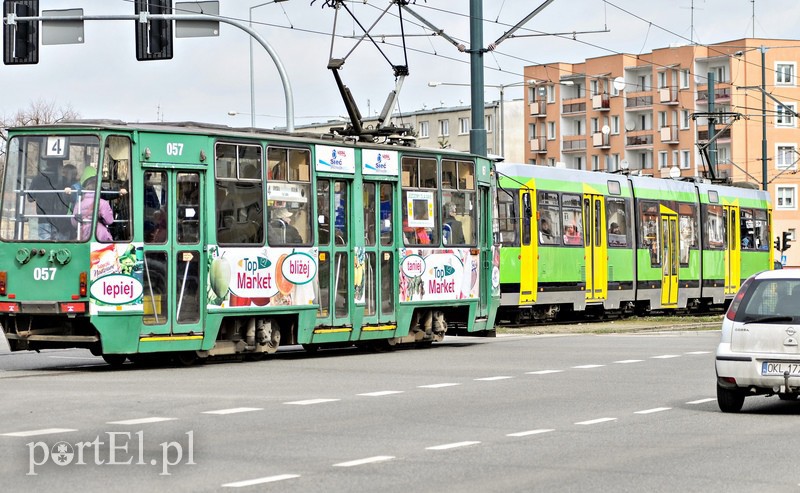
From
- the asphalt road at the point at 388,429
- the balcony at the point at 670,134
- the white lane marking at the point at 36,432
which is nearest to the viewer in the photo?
the asphalt road at the point at 388,429

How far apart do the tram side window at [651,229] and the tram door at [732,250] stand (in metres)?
5.52

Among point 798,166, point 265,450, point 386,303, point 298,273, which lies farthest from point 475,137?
point 798,166

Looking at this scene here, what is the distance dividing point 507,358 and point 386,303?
90.1 inches

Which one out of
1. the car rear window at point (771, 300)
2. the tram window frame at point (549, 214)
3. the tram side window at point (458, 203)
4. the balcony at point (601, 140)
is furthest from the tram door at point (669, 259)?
the balcony at point (601, 140)

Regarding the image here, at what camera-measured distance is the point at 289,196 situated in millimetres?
21844

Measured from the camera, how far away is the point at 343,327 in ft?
75.3

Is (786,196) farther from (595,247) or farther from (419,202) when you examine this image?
(419,202)

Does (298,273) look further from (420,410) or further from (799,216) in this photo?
(799,216)

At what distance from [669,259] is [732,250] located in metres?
5.22

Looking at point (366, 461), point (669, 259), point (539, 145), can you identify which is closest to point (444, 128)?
point (539, 145)

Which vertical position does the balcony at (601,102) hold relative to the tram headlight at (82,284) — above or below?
above

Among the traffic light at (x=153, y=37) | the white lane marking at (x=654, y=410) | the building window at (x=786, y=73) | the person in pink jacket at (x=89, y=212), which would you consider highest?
the building window at (x=786, y=73)

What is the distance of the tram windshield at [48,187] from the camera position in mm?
19297

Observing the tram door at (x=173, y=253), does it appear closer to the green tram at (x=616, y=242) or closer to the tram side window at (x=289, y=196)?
the tram side window at (x=289, y=196)
